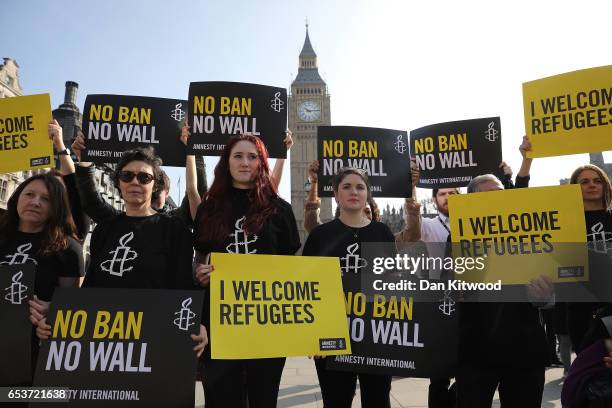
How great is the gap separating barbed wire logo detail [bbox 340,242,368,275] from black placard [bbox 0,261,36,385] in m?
1.85

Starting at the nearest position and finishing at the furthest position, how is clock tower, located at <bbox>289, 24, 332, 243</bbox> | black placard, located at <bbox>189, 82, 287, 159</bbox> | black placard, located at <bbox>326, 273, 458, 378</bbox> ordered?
black placard, located at <bbox>326, 273, 458, 378</bbox>
black placard, located at <bbox>189, 82, 287, 159</bbox>
clock tower, located at <bbox>289, 24, 332, 243</bbox>

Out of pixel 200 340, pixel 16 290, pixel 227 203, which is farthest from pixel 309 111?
pixel 200 340

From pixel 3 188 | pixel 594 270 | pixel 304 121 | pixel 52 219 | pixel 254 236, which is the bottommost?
pixel 594 270

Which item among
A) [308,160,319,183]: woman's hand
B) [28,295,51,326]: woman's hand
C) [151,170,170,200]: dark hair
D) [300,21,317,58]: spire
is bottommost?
[28,295,51,326]: woman's hand

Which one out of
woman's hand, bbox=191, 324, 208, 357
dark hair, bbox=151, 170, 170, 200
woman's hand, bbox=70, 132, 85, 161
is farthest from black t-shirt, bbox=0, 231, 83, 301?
woman's hand, bbox=70, 132, 85, 161

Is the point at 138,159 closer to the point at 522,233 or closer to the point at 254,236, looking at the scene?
the point at 254,236

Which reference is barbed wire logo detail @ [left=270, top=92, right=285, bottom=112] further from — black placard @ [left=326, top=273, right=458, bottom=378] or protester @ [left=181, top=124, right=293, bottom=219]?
black placard @ [left=326, top=273, right=458, bottom=378]

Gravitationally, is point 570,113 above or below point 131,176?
above

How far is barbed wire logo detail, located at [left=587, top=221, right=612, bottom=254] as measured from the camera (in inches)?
124

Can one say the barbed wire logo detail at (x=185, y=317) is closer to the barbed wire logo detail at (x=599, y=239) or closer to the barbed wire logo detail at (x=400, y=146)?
the barbed wire logo detail at (x=599, y=239)

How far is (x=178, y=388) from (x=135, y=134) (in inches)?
112

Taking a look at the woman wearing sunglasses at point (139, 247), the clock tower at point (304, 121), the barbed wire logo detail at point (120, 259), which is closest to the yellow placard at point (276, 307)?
the woman wearing sunglasses at point (139, 247)

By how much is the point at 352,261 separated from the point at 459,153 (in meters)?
2.52

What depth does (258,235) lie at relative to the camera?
2678mm
